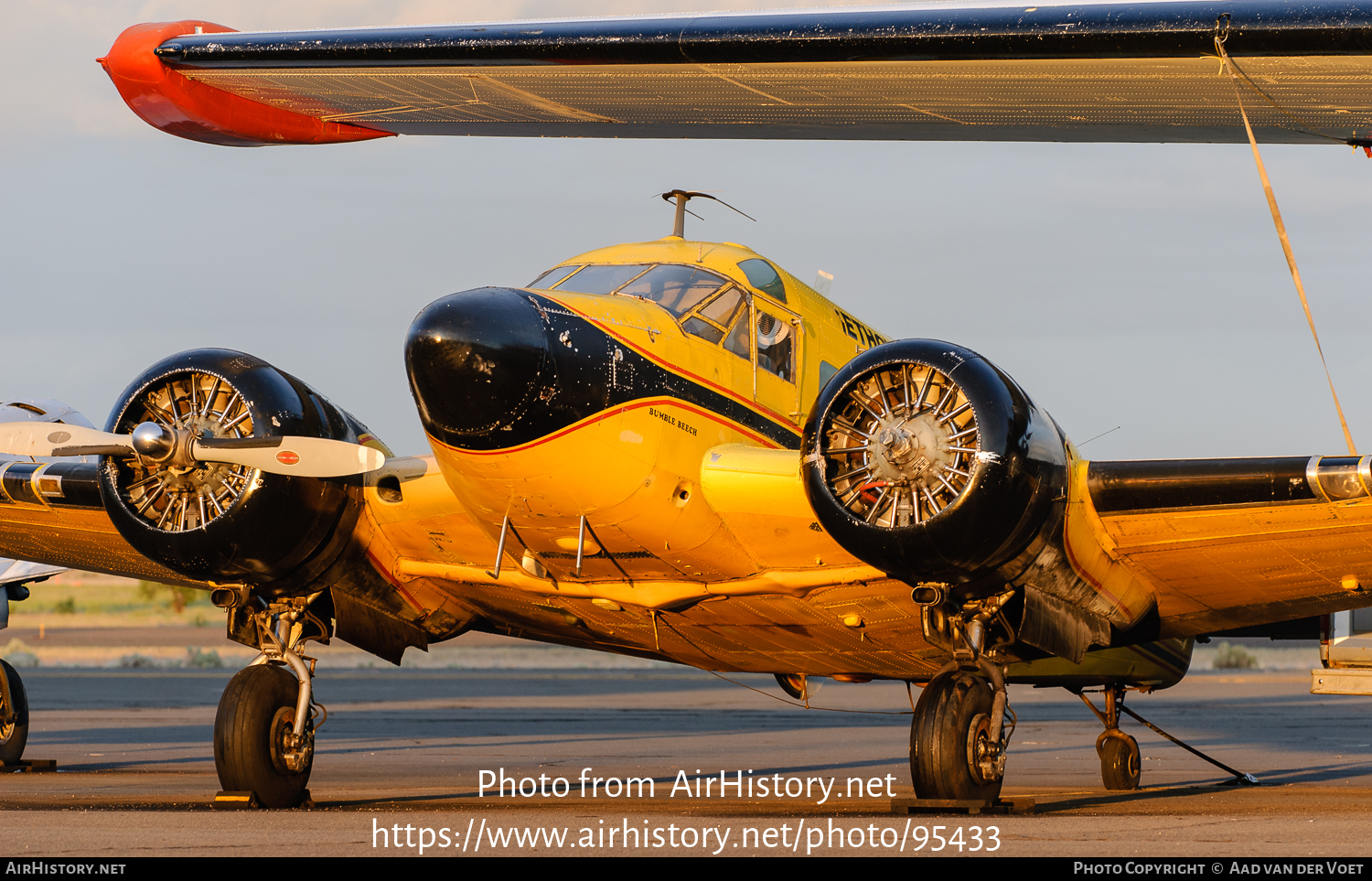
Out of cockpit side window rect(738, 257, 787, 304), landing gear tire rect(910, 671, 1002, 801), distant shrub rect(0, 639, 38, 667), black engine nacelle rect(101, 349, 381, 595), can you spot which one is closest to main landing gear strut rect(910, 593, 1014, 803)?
landing gear tire rect(910, 671, 1002, 801)

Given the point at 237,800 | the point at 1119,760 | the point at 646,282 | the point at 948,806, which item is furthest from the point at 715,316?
the point at 1119,760

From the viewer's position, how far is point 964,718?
11.5 metres

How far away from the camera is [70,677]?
47.8 meters

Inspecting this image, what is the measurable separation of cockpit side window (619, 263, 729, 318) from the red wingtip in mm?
3341

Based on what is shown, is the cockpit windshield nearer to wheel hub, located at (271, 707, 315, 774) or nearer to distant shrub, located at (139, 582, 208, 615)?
wheel hub, located at (271, 707, 315, 774)

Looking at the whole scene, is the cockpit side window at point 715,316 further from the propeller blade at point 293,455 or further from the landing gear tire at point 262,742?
the landing gear tire at point 262,742

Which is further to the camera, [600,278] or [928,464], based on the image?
[600,278]

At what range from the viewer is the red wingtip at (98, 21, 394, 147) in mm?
11789

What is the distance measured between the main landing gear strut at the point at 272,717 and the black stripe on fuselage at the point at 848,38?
5247 mm

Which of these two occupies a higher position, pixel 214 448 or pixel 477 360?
pixel 477 360

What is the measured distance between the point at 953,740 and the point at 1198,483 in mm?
2729

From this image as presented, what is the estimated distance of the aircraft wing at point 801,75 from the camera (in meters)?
8.73

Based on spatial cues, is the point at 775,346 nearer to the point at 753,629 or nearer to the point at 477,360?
the point at 753,629

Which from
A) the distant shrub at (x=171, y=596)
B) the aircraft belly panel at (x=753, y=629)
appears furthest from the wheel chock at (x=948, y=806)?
the distant shrub at (x=171, y=596)
